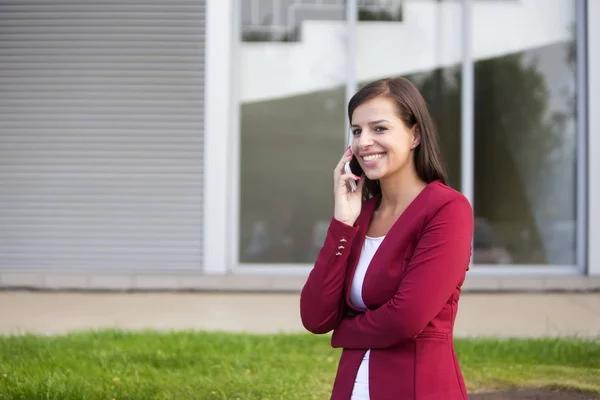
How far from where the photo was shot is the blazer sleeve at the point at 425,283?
2.05 metres

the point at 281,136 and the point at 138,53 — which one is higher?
the point at 138,53

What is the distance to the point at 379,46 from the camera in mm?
9211

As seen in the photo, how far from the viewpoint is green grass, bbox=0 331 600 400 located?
4.23 metres

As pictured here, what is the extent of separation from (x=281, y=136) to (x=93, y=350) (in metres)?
4.55

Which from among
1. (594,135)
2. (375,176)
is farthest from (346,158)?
(594,135)

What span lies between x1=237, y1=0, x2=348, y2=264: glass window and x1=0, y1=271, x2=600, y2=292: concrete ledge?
68 cm

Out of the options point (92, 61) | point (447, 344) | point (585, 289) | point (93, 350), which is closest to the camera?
point (447, 344)

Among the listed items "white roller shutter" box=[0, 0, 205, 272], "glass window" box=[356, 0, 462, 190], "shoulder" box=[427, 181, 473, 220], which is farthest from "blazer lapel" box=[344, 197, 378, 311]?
"glass window" box=[356, 0, 462, 190]

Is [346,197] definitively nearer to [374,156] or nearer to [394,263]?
[374,156]

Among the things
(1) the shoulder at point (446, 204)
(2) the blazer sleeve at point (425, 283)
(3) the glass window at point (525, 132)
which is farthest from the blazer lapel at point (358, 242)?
(3) the glass window at point (525, 132)

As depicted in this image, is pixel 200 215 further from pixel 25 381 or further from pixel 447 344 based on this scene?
pixel 447 344

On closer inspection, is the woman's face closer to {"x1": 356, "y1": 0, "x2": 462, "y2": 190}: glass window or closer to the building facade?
the building facade

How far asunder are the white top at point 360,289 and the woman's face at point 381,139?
0.19m

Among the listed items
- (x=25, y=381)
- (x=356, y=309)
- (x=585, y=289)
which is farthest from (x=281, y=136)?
(x=356, y=309)
